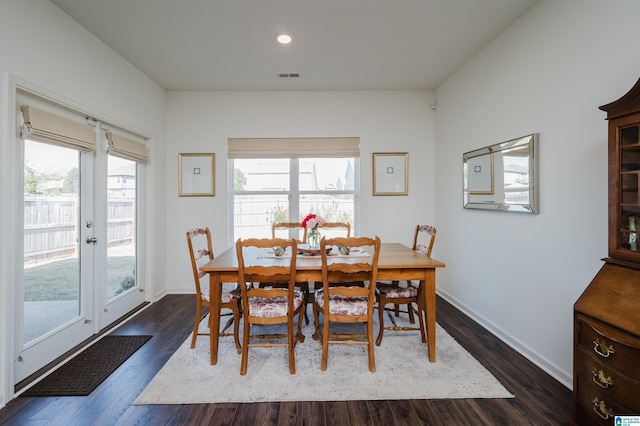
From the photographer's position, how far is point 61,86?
231 centimetres

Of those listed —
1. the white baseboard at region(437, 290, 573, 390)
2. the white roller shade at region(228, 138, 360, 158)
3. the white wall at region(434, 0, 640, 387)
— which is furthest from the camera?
the white roller shade at region(228, 138, 360, 158)

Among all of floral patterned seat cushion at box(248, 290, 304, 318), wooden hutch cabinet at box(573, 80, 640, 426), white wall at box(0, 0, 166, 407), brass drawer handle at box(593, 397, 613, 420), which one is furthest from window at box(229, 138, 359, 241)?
brass drawer handle at box(593, 397, 613, 420)

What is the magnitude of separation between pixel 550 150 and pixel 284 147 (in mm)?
2904

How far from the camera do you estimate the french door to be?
7.03ft

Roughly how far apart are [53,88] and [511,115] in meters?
3.81

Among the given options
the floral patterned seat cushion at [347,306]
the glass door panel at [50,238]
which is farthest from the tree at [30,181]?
the floral patterned seat cushion at [347,306]

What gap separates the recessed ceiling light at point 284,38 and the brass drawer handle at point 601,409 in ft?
10.8

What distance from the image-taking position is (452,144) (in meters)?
3.55

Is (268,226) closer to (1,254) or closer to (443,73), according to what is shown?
(1,254)

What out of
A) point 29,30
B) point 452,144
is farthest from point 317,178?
point 29,30

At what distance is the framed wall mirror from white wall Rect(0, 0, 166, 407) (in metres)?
3.76

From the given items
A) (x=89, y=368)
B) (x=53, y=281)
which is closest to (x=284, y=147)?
(x=53, y=281)

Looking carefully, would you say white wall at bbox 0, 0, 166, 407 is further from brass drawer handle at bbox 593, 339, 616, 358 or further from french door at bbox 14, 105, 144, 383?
brass drawer handle at bbox 593, 339, 616, 358

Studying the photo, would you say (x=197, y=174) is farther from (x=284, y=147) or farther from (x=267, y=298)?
(x=267, y=298)
